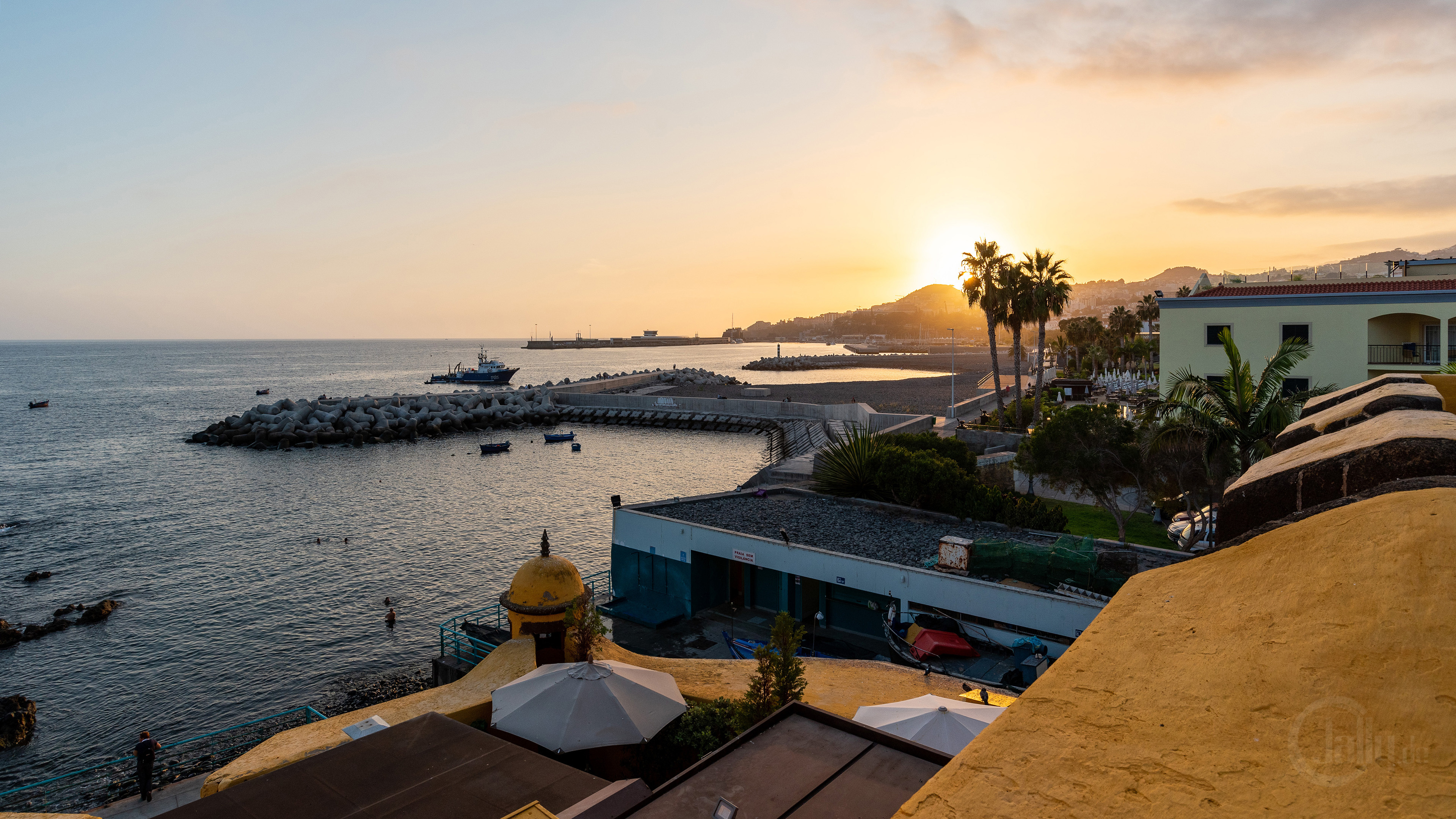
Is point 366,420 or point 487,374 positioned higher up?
point 487,374

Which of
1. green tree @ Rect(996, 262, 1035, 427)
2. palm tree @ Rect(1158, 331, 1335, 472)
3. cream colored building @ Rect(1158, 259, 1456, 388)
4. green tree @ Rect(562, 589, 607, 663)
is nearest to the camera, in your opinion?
green tree @ Rect(562, 589, 607, 663)

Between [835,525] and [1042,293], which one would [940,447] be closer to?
[835,525]

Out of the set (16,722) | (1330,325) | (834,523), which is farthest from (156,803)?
(1330,325)

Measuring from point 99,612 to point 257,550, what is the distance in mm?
8793

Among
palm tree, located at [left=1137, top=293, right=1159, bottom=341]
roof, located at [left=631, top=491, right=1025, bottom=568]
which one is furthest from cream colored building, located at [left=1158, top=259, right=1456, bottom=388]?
palm tree, located at [left=1137, top=293, right=1159, bottom=341]

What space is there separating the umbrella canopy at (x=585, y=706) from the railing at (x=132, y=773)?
732 cm

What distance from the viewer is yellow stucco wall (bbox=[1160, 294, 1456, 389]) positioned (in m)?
34.6

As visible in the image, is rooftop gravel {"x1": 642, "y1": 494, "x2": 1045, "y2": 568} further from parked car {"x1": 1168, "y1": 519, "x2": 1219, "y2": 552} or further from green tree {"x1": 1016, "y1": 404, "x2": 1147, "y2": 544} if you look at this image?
green tree {"x1": 1016, "y1": 404, "x2": 1147, "y2": 544}

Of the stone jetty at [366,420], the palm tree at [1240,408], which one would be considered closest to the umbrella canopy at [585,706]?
the palm tree at [1240,408]

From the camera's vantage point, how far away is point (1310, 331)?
116 feet

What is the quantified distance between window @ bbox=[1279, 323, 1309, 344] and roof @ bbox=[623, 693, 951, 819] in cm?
3767

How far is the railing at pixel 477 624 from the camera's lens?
1897 cm

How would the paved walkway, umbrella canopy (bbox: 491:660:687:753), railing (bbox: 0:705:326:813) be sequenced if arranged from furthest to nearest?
railing (bbox: 0:705:326:813), the paved walkway, umbrella canopy (bbox: 491:660:687:753)

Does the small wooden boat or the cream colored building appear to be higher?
the cream colored building
